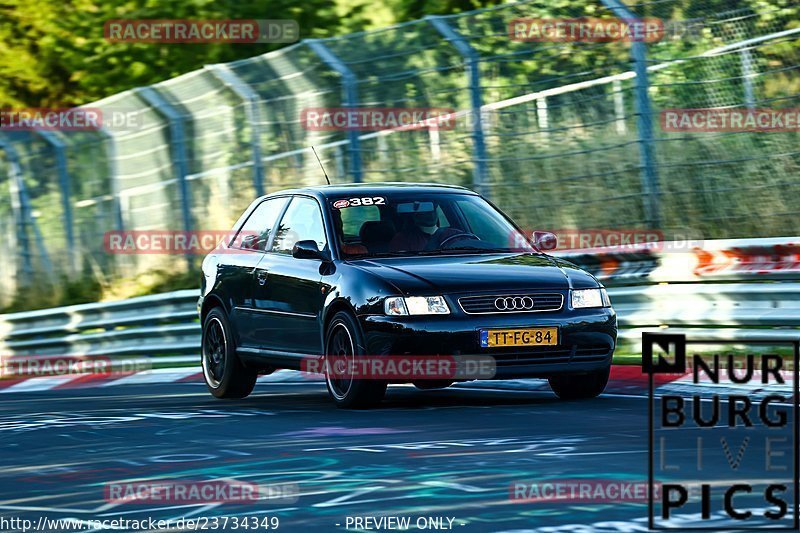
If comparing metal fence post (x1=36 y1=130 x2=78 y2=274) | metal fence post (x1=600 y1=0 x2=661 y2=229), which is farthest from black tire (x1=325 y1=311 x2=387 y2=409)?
metal fence post (x1=36 y1=130 x2=78 y2=274)

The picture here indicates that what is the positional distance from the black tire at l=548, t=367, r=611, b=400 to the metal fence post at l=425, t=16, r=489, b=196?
18.9 feet

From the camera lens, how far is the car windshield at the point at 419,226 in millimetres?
12680

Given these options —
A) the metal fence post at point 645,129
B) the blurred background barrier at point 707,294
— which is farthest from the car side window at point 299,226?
the metal fence post at point 645,129

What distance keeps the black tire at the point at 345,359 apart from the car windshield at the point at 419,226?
2.13 ft

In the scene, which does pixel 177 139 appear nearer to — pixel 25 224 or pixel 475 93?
pixel 25 224

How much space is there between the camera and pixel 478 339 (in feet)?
37.7

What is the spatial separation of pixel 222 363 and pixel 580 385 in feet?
10.4

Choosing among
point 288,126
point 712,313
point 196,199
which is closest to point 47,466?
point 712,313

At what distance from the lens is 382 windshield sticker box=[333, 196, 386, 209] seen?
1298 centimetres

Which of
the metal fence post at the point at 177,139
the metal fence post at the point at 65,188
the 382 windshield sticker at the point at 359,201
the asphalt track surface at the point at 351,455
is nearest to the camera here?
the asphalt track surface at the point at 351,455

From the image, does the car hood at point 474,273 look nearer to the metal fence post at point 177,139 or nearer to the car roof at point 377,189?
the car roof at point 377,189

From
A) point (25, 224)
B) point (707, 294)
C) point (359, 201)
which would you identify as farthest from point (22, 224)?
point (359, 201)

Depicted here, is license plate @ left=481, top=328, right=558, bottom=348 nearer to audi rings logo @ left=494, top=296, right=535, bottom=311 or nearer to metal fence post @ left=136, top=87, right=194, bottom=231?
audi rings logo @ left=494, top=296, right=535, bottom=311

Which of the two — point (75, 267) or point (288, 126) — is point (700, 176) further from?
point (75, 267)
